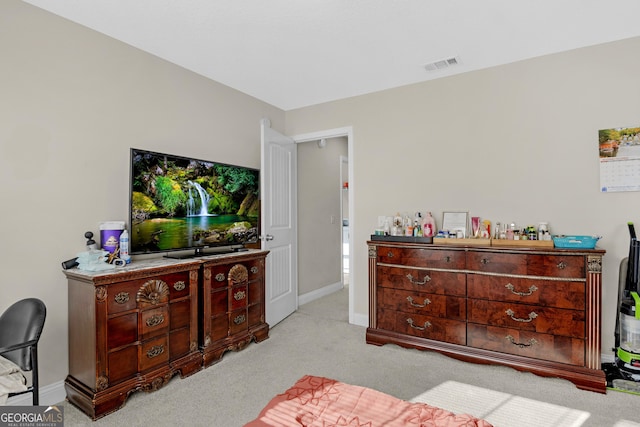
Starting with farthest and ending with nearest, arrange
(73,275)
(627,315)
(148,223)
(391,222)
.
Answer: (391,222), (148,223), (627,315), (73,275)

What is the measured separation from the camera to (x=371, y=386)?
8.04 ft

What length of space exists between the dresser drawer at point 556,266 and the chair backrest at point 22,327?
328 cm

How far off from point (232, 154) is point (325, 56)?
1.48 m

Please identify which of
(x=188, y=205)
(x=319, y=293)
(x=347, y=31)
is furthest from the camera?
(x=319, y=293)

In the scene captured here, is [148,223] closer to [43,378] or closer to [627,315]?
[43,378]

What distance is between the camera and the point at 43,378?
7.34 ft

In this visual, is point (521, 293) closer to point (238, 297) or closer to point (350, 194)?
point (350, 194)

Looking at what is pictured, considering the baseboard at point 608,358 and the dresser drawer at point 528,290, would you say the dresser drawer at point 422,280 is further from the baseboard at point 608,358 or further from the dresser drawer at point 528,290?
the baseboard at point 608,358

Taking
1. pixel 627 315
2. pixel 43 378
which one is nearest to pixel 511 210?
pixel 627 315

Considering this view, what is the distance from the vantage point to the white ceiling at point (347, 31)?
7.37 feet

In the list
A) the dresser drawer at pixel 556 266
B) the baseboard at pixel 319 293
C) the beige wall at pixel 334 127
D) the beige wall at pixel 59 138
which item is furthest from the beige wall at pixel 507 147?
the beige wall at pixel 59 138

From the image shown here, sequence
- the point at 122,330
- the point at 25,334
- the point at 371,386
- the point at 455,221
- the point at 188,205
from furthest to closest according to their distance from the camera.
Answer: the point at 455,221 < the point at 188,205 < the point at 371,386 < the point at 122,330 < the point at 25,334

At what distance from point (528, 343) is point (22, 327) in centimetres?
337

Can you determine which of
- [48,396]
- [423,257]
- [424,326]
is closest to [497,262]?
[423,257]
